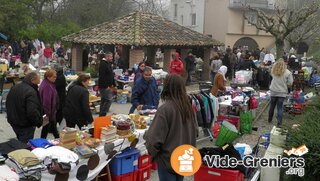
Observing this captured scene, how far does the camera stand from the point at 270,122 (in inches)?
445

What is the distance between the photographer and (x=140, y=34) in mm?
17438

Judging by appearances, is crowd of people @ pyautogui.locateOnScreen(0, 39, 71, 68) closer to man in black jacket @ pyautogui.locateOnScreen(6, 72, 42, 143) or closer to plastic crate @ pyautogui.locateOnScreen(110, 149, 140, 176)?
man in black jacket @ pyautogui.locateOnScreen(6, 72, 42, 143)

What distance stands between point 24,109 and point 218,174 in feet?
10.7

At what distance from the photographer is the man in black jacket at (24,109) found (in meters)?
6.15

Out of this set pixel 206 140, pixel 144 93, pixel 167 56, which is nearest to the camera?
pixel 144 93

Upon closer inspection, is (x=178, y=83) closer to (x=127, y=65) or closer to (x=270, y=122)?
(x=270, y=122)

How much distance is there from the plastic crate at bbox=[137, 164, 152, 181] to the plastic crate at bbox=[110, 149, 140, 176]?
0.50 feet

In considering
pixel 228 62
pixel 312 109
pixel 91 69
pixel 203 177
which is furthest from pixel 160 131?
pixel 228 62

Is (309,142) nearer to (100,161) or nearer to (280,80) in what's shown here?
(100,161)

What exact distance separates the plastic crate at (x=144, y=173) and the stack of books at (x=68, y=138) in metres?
1.38

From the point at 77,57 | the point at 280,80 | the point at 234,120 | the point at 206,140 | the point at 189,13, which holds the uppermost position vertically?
the point at 189,13

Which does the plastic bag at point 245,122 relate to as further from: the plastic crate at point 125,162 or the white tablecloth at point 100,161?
the plastic crate at point 125,162

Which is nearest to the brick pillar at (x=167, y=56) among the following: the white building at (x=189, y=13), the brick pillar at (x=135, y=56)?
the brick pillar at (x=135, y=56)

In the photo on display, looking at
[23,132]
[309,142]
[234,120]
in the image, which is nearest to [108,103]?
[234,120]
